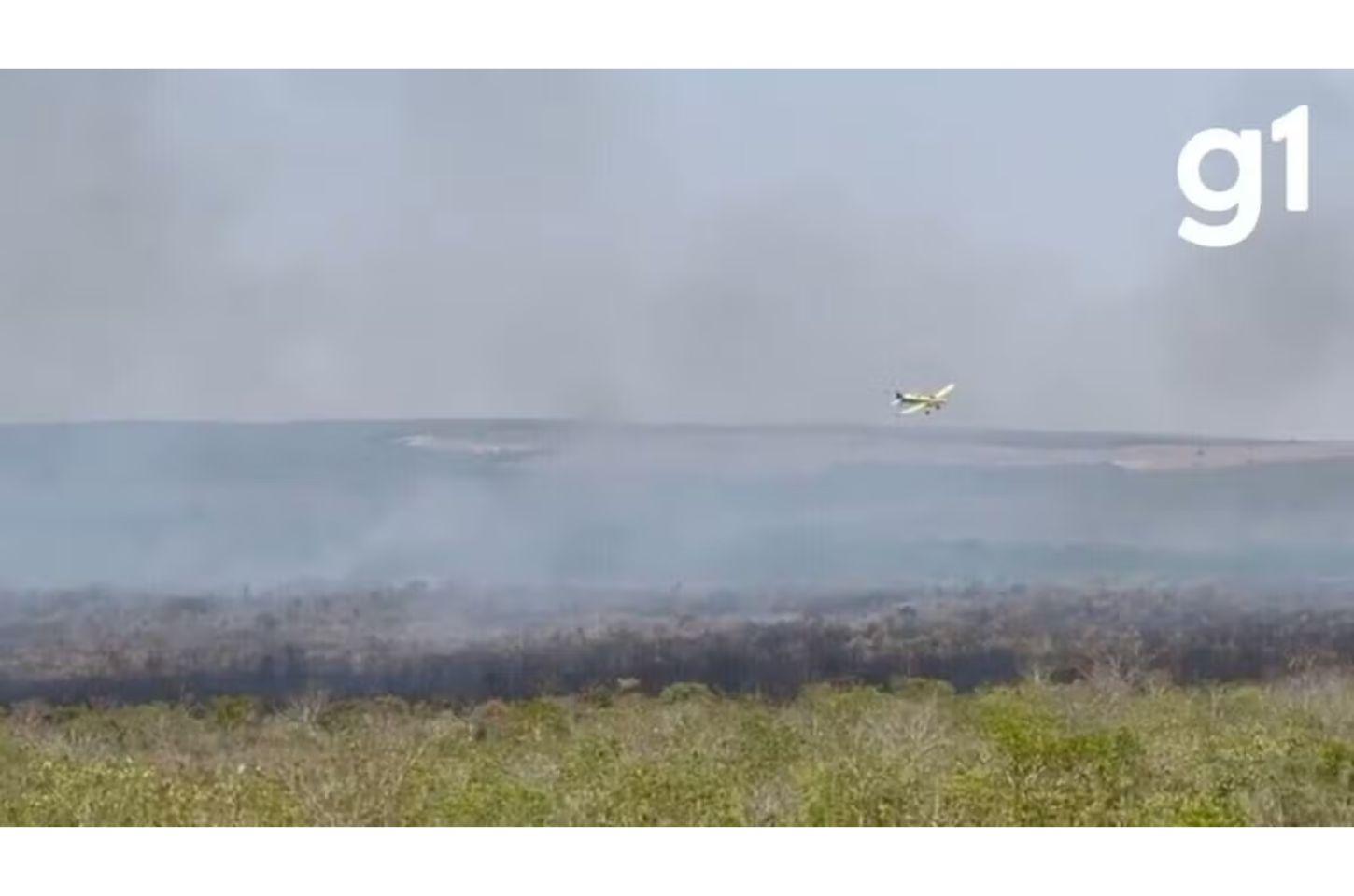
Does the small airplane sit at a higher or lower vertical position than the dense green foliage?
higher

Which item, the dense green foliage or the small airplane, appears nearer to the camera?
the dense green foliage

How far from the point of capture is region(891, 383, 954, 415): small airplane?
17.5ft

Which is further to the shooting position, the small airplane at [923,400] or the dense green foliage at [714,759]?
the small airplane at [923,400]

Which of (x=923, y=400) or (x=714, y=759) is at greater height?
(x=923, y=400)

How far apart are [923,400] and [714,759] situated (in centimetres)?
140

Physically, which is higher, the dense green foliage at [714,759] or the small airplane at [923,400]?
the small airplane at [923,400]

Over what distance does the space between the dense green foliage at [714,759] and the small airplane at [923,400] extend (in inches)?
37.1

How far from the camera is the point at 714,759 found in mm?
5328

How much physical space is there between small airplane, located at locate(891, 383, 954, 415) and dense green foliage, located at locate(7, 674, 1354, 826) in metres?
0.94

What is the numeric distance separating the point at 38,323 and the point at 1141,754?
13.0 ft

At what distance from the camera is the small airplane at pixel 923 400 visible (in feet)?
17.5

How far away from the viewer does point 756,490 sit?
5.32 m
